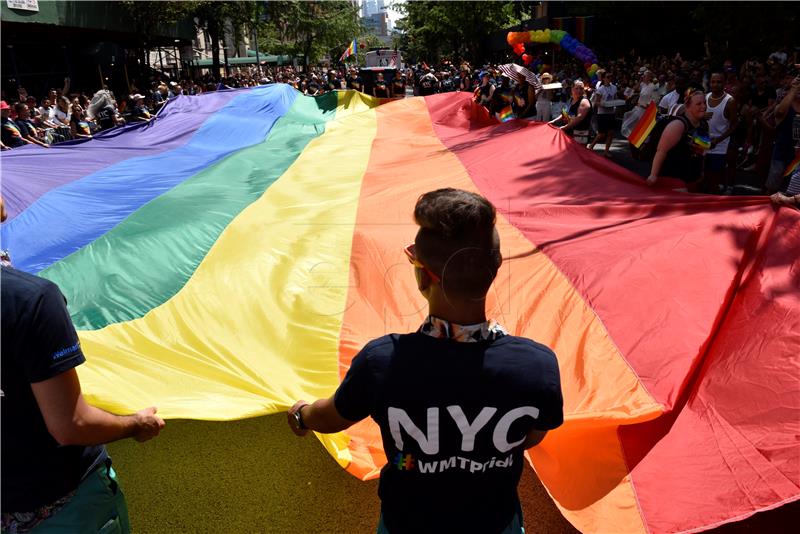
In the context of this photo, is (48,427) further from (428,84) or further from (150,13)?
(150,13)

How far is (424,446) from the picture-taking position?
120 centimetres

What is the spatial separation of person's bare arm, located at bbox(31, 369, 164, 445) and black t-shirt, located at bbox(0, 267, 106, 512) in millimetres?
29

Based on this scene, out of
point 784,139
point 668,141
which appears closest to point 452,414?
point 668,141

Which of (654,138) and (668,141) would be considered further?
(654,138)

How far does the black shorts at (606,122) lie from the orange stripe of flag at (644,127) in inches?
194

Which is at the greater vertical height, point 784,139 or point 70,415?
point 784,139

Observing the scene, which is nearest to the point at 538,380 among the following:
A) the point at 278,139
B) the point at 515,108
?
the point at 278,139

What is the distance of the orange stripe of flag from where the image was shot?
15.4ft

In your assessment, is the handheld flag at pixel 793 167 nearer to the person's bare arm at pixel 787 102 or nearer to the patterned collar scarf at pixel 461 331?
the person's bare arm at pixel 787 102

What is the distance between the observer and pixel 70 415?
125 cm

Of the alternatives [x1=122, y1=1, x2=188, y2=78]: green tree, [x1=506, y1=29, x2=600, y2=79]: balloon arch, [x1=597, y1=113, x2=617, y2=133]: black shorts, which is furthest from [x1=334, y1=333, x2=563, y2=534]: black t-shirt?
[x1=122, y1=1, x2=188, y2=78]: green tree

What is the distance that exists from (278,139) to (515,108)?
12.5 ft

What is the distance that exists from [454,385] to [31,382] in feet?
2.89

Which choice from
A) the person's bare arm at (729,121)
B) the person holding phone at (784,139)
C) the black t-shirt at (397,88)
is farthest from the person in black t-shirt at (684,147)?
the black t-shirt at (397,88)
